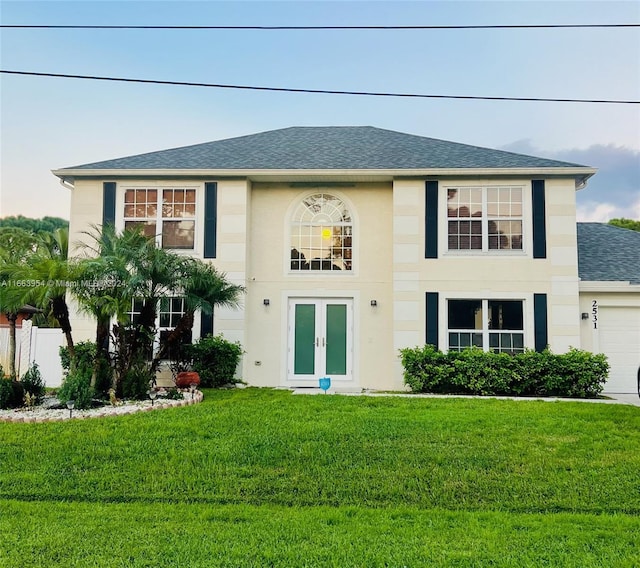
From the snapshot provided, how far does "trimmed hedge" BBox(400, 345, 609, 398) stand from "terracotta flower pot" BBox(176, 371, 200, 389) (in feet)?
16.2

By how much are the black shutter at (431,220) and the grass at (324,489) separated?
16.9ft

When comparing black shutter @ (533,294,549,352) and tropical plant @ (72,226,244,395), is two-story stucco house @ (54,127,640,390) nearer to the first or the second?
black shutter @ (533,294,549,352)

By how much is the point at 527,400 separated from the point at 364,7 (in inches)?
345

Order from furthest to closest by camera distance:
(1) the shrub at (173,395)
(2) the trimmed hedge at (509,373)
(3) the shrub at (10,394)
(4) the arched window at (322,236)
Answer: (4) the arched window at (322,236) < (2) the trimmed hedge at (509,373) < (1) the shrub at (173,395) < (3) the shrub at (10,394)

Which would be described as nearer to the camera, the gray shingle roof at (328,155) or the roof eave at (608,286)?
the roof eave at (608,286)

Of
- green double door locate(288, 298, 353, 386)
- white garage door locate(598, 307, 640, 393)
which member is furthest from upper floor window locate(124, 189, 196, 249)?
white garage door locate(598, 307, 640, 393)

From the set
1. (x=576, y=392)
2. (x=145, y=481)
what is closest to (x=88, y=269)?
(x=145, y=481)

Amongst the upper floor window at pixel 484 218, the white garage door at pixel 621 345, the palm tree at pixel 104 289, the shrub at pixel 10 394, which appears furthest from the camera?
the upper floor window at pixel 484 218

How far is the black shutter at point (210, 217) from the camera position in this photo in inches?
530

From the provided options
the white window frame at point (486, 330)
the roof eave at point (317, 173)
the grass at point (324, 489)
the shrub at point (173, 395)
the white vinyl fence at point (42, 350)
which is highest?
the roof eave at point (317, 173)

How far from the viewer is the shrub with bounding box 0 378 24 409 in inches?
363

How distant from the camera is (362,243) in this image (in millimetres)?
13781

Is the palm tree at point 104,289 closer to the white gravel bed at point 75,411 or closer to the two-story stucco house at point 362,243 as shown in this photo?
the white gravel bed at point 75,411

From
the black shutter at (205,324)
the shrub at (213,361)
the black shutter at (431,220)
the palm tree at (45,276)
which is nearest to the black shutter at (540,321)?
the black shutter at (431,220)
